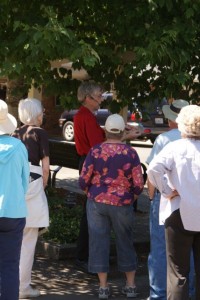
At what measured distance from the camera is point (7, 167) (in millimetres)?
5191

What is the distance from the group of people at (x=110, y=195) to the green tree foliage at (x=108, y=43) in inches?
18.8

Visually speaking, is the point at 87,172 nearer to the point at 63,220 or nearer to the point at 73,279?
the point at 73,279

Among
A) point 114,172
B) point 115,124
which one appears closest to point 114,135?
point 115,124

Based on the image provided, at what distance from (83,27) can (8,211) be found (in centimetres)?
311

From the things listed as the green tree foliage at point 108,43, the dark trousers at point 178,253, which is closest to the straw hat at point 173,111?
the green tree foliage at point 108,43

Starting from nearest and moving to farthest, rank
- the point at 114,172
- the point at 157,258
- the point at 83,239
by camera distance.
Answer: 1. the point at 157,258
2. the point at 114,172
3. the point at 83,239

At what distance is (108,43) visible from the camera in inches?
296

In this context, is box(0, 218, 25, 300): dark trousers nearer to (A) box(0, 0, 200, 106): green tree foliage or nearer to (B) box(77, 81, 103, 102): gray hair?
(A) box(0, 0, 200, 106): green tree foliage

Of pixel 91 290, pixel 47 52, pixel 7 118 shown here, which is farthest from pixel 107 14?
pixel 91 290

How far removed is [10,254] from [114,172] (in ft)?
4.40

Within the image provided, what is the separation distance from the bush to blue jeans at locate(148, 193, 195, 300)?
7.14 ft

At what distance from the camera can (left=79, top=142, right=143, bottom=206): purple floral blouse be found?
6102 millimetres

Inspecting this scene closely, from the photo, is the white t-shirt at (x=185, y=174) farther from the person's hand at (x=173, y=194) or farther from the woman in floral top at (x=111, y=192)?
the woman in floral top at (x=111, y=192)

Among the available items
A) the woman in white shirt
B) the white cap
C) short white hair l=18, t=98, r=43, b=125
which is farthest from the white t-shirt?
short white hair l=18, t=98, r=43, b=125
